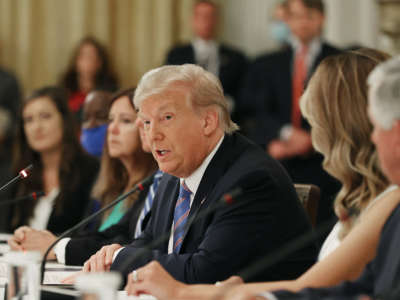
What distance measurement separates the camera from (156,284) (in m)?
2.39

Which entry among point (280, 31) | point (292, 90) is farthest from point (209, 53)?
point (292, 90)

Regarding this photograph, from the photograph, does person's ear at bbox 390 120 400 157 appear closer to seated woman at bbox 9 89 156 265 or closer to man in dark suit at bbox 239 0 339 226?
seated woman at bbox 9 89 156 265

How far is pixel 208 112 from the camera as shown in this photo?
301 cm

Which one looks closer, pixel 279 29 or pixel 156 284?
pixel 156 284

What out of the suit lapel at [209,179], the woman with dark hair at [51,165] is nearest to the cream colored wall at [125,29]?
the woman with dark hair at [51,165]

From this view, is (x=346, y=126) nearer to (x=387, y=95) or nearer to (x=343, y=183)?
(x=343, y=183)

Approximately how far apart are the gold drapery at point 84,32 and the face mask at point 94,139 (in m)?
3.01

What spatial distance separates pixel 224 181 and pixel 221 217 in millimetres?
161

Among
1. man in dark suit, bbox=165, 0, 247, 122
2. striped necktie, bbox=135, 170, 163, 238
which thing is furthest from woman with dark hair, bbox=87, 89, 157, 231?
man in dark suit, bbox=165, 0, 247, 122

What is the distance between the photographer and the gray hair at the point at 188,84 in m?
2.97

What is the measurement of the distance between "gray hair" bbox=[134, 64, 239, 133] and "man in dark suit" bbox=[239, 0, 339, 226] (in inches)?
112

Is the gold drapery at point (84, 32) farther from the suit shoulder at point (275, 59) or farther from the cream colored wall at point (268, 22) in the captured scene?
the suit shoulder at point (275, 59)

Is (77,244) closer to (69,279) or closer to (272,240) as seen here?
(69,279)

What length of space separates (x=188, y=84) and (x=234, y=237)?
0.62 m
